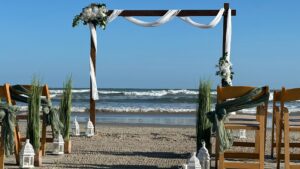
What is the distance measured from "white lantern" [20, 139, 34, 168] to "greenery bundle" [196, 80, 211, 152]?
1984 millimetres

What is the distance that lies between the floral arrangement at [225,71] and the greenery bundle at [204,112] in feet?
9.16

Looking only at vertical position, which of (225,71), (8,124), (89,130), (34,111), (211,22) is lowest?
(89,130)

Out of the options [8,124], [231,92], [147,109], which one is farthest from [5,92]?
[147,109]

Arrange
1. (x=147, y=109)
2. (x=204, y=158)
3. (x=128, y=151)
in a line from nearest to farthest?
(x=204, y=158) → (x=128, y=151) → (x=147, y=109)

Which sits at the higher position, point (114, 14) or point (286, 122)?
point (114, 14)

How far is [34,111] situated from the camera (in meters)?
6.45

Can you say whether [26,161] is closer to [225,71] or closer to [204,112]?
[204,112]

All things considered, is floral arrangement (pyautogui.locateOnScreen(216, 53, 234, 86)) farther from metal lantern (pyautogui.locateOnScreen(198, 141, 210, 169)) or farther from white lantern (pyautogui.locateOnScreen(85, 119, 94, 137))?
metal lantern (pyautogui.locateOnScreen(198, 141, 210, 169))

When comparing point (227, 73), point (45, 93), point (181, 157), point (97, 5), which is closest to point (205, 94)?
point (181, 157)

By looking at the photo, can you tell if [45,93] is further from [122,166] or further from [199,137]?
[199,137]

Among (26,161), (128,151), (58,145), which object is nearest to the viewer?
(26,161)

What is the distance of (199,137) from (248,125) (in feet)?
3.60

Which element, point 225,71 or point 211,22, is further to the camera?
point 211,22

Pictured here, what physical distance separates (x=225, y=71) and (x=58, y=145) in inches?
128
